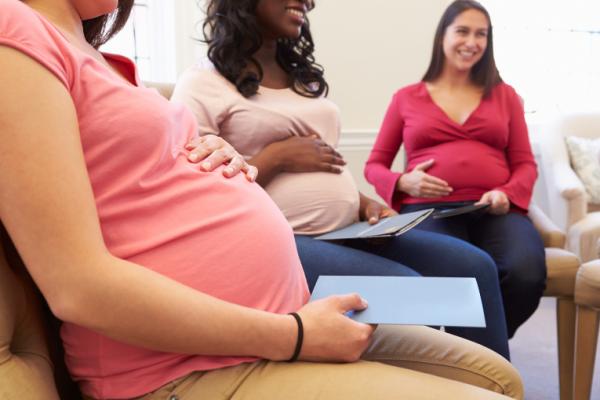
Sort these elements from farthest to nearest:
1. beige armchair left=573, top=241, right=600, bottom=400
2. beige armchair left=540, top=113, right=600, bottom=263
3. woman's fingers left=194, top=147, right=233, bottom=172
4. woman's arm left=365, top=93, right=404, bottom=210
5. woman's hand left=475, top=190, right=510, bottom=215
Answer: beige armchair left=540, top=113, right=600, bottom=263 < woman's arm left=365, top=93, right=404, bottom=210 < woman's hand left=475, top=190, right=510, bottom=215 < beige armchair left=573, top=241, right=600, bottom=400 < woman's fingers left=194, top=147, right=233, bottom=172

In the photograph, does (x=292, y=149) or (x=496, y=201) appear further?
(x=496, y=201)

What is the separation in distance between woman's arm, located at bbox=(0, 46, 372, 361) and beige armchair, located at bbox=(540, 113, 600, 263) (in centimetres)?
219

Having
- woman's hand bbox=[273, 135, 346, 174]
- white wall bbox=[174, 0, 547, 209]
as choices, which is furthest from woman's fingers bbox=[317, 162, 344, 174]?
white wall bbox=[174, 0, 547, 209]

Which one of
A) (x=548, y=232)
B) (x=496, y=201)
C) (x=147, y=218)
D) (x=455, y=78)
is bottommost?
(x=548, y=232)

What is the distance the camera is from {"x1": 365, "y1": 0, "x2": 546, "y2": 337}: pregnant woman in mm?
1471

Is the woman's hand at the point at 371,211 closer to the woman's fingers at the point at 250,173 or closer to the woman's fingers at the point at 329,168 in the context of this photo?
the woman's fingers at the point at 329,168

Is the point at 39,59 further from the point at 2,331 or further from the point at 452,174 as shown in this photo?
the point at 452,174

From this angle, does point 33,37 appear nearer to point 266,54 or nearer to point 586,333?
point 266,54

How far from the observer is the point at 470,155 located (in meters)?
1.69

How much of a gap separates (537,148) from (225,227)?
3134mm

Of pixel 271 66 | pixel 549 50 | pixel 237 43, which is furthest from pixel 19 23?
pixel 549 50

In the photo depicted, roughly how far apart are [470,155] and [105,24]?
129 centimetres

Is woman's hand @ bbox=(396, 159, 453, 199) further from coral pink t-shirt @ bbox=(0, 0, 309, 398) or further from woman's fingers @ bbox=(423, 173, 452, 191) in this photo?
coral pink t-shirt @ bbox=(0, 0, 309, 398)

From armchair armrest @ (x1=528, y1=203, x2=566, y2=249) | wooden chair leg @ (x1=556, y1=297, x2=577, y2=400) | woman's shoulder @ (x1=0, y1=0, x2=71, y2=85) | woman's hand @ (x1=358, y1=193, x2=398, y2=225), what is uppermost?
woman's shoulder @ (x1=0, y1=0, x2=71, y2=85)
